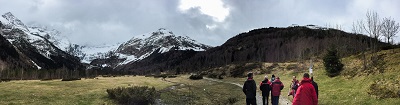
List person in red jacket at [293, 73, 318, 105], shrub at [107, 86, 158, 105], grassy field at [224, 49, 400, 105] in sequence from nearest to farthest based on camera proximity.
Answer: person in red jacket at [293, 73, 318, 105]
grassy field at [224, 49, 400, 105]
shrub at [107, 86, 158, 105]

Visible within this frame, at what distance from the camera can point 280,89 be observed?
25891mm

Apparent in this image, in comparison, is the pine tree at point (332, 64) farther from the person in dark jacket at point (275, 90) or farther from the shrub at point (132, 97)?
the shrub at point (132, 97)

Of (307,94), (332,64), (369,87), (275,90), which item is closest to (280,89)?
(275,90)

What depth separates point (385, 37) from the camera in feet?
255

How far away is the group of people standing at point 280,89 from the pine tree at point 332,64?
2490 centimetres

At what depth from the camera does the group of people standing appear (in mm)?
16766

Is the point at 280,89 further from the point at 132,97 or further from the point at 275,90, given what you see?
the point at 132,97

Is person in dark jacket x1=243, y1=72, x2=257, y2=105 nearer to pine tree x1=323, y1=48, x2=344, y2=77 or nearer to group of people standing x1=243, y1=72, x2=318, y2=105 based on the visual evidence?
group of people standing x1=243, y1=72, x2=318, y2=105

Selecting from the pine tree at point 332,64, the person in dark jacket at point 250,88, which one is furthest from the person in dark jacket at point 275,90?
the pine tree at point 332,64

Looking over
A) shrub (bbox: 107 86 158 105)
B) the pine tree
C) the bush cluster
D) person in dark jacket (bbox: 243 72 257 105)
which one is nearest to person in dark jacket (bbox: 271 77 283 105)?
person in dark jacket (bbox: 243 72 257 105)

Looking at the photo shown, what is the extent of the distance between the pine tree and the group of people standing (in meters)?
24.9

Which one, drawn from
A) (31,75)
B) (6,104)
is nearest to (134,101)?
(6,104)

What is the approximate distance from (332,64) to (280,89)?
27741 mm

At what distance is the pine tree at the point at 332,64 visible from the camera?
49438mm
